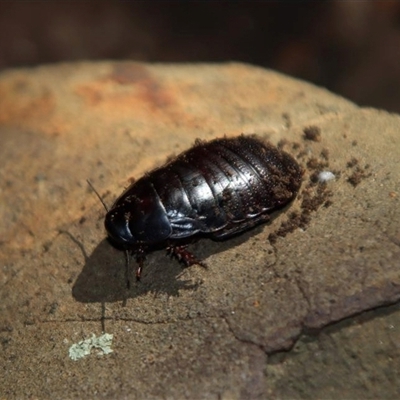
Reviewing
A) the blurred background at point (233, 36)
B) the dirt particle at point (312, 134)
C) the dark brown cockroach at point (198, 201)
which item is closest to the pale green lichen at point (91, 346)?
the dark brown cockroach at point (198, 201)

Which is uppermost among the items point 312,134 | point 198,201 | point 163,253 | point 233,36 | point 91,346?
point 312,134

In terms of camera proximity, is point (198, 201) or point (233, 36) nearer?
point (198, 201)

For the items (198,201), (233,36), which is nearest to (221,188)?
(198,201)

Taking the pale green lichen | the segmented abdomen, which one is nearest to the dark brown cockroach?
the segmented abdomen

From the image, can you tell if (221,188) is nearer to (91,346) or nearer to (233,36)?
(91,346)

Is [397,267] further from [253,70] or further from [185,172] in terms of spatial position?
[253,70]

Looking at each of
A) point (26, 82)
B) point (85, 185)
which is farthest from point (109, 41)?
point (85, 185)

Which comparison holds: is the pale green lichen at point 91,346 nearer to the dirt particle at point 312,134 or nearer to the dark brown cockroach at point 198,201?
the dark brown cockroach at point 198,201
